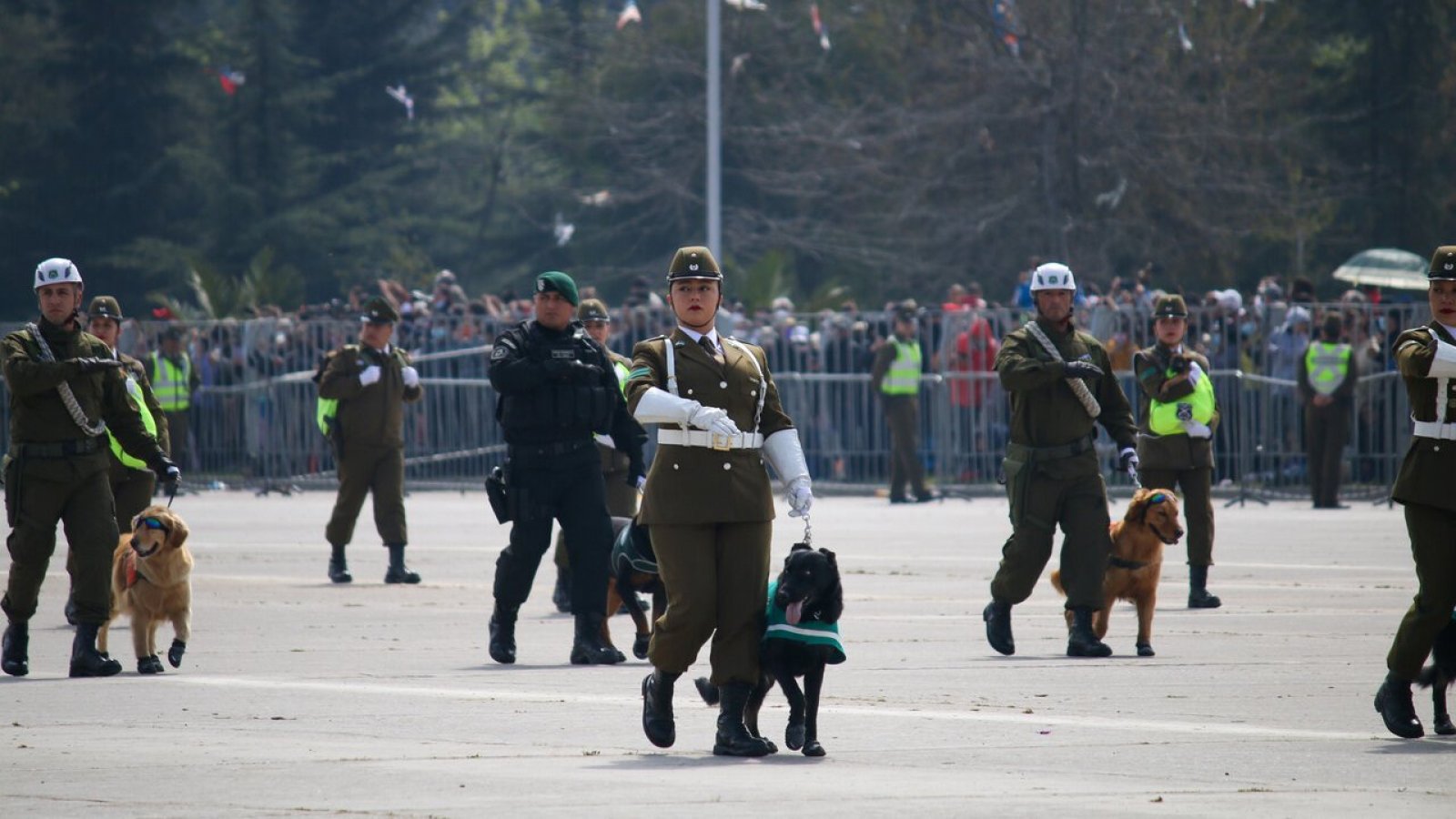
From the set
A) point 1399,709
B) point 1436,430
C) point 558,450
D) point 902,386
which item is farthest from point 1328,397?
point 1399,709

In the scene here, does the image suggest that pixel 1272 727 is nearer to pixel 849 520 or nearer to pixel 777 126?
pixel 849 520

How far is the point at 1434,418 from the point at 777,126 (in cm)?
3641

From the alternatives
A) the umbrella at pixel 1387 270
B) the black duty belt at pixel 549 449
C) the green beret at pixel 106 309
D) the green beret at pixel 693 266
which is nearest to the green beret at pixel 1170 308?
the black duty belt at pixel 549 449

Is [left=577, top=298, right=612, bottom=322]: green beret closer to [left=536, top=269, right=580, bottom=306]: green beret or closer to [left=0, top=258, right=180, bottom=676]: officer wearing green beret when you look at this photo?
[left=536, top=269, right=580, bottom=306]: green beret

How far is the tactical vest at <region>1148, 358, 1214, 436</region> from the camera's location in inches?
578

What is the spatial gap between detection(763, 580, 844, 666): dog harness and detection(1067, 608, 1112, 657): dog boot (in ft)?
12.3

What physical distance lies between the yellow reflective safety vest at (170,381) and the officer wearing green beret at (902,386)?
7313 millimetres

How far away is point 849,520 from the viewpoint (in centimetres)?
2252

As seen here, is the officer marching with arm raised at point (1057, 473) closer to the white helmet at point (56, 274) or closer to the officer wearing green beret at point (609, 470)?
the officer wearing green beret at point (609, 470)

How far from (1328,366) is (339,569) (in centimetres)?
1068

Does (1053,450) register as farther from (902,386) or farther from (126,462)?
(902,386)

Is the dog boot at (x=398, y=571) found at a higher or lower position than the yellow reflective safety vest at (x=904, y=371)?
lower

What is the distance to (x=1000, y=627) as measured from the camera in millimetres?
11891

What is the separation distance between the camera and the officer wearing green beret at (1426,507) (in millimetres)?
8797
